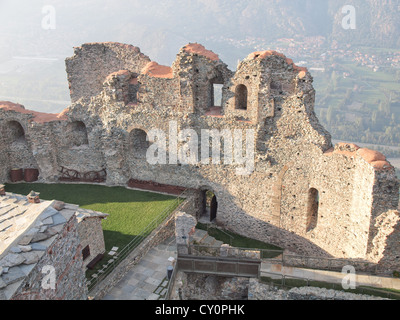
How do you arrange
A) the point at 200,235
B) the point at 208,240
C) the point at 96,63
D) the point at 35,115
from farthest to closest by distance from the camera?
1. the point at 96,63
2. the point at 35,115
3. the point at 200,235
4. the point at 208,240

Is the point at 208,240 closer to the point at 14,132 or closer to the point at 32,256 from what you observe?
the point at 32,256

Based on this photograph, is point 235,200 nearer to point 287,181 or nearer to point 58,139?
point 287,181

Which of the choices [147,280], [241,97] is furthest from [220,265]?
[241,97]

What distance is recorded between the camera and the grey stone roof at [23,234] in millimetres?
8047

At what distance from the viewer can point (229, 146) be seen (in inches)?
747

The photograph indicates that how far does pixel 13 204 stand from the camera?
11.5 meters

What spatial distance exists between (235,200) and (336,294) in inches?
289

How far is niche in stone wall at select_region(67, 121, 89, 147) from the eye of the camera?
Result: 22422mm

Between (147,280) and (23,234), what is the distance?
7.19 meters

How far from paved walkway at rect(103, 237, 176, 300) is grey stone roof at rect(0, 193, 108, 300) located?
5255 millimetres

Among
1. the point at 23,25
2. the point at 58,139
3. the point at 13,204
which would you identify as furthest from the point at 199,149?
the point at 23,25

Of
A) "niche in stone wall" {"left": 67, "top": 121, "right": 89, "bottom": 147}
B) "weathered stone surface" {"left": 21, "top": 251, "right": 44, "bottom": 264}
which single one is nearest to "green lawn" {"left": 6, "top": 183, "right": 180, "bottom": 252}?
"niche in stone wall" {"left": 67, "top": 121, "right": 89, "bottom": 147}

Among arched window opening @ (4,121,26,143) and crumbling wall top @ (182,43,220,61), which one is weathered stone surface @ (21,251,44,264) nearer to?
crumbling wall top @ (182,43,220,61)

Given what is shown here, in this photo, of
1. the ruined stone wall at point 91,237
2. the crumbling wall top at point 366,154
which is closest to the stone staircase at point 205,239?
the ruined stone wall at point 91,237
